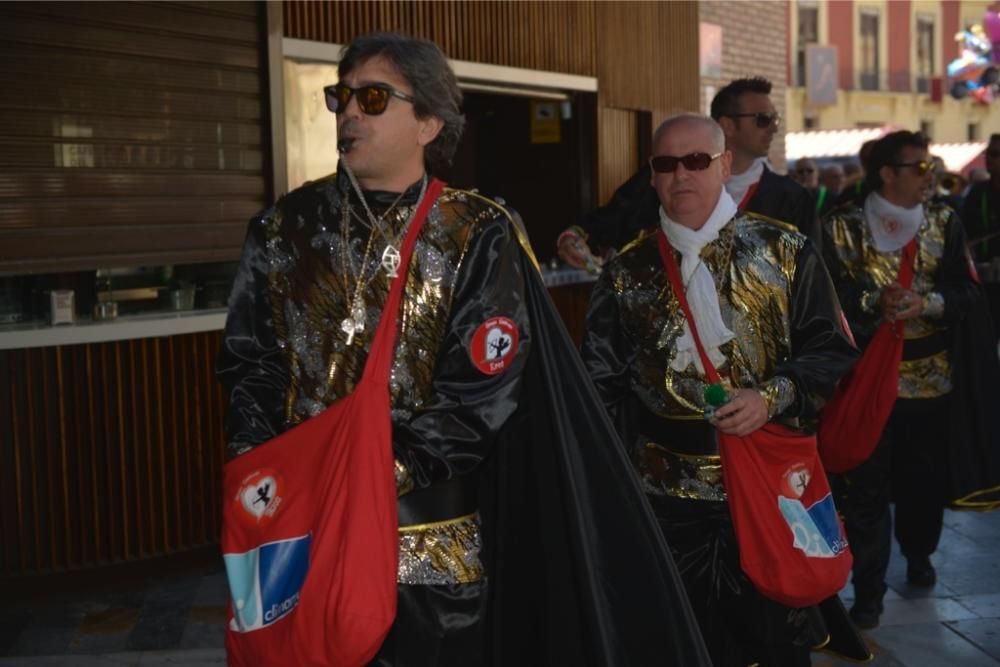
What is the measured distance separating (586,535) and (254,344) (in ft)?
2.73

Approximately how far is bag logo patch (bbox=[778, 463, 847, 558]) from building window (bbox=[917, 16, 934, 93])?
160 ft

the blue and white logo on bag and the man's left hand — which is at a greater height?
the man's left hand

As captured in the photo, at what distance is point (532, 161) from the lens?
1007 centimetres

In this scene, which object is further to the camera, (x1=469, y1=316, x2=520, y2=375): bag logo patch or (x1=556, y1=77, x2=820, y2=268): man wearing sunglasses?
(x1=556, y1=77, x2=820, y2=268): man wearing sunglasses

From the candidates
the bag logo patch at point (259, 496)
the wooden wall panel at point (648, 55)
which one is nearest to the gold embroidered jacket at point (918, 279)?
the bag logo patch at point (259, 496)

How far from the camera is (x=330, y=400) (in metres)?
2.93

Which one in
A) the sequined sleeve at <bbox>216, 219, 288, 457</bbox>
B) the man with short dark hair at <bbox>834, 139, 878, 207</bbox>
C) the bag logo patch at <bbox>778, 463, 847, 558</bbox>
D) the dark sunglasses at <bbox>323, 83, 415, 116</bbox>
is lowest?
the bag logo patch at <bbox>778, 463, 847, 558</bbox>

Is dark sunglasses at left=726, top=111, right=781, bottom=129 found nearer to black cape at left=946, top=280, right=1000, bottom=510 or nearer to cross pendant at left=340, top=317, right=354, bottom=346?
black cape at left=946, top=280, right=1000, bottom=510

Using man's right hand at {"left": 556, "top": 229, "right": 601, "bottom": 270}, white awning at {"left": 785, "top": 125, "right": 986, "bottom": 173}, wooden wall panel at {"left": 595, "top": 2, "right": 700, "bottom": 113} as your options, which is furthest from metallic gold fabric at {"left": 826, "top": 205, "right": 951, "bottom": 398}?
white awning at {"left": 785, "top": 125, "right": 986, "bottom": 173}

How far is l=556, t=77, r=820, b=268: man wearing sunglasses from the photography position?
16.9ft

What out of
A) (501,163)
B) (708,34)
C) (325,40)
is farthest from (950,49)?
(325,40)

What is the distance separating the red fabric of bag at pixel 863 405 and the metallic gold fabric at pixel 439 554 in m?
2.66

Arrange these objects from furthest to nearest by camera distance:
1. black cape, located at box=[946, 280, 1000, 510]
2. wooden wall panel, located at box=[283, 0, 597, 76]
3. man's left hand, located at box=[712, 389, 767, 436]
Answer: wooden wall panel, located at box=[283, 0, 597, 76] → black cape, located at box=[946, 280, 1000, 510] → man's left hand, located at box=[712, 389, 767, 436]

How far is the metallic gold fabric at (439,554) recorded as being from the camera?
2.86 meters
